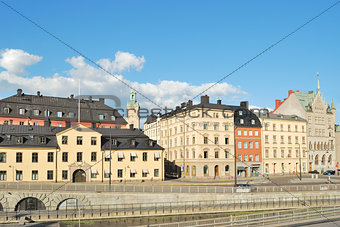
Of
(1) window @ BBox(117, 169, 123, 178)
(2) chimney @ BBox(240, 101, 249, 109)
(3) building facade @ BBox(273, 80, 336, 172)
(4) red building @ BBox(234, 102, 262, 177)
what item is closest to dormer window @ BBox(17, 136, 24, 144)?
(1) window @ BBox(117, 169, 123, 178)

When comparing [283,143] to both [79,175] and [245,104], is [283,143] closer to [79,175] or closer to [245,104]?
[245,104]

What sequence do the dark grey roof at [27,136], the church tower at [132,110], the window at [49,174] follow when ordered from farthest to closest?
the church tower at [132,110] → the window at [49,174] → the dark grey roof at [27,136]

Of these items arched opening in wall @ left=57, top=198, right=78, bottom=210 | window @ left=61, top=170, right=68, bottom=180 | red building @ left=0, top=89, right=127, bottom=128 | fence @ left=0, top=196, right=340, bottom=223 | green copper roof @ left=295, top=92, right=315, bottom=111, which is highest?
green copper roof @ left=295, top=92, right=315, bottom=111

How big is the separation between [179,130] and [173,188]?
1317 inches

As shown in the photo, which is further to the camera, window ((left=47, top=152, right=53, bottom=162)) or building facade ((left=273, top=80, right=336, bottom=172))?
building facade ((left=273, top=80, right=336, bottom=172))

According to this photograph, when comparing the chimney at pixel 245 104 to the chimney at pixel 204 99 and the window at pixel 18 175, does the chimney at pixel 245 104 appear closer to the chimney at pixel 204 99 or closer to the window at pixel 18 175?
→ the chimney at pixel 204 99

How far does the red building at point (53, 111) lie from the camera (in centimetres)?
7356

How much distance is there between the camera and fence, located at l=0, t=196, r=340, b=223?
133ft

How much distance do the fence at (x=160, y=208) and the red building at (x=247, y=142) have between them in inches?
1133

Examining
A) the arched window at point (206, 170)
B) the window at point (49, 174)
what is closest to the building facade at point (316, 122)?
the arched window at point (206, 170)

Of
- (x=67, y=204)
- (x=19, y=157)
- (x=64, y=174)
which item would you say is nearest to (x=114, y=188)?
(x=67, y=204)

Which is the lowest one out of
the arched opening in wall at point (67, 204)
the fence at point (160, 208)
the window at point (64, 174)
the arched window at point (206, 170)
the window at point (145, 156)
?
the fence at point (160, 208)

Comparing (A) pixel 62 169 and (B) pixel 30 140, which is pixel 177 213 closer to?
(A) pixel 62 169

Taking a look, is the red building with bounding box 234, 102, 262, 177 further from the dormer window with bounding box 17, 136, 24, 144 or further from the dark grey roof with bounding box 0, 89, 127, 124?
the dormer window with bounding box 17, 136, 24, 144
